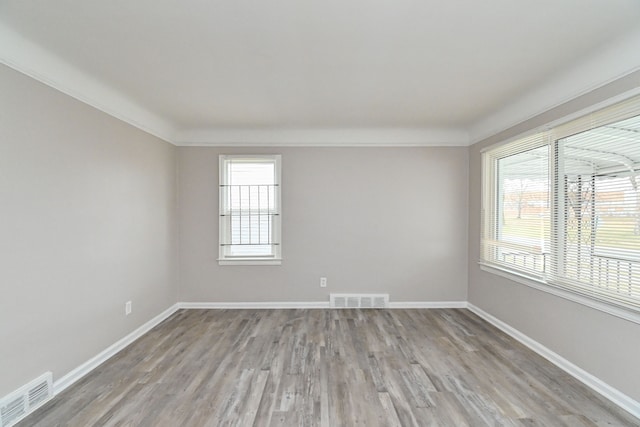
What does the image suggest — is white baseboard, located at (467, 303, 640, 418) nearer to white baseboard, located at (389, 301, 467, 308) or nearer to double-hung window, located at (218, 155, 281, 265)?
white baseboard, located at (389, 301, 467, 308)

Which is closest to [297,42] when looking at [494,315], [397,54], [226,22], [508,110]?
[226,22]

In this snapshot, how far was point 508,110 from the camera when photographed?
10.6 feet

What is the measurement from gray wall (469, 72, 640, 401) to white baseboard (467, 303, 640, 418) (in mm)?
36

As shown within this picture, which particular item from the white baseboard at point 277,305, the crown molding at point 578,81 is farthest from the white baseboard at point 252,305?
the crown molding at point 578,81

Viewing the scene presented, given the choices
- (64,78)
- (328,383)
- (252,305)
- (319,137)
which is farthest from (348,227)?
(64,78)

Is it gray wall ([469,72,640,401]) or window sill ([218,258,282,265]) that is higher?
window sill ([218,258,282,265])

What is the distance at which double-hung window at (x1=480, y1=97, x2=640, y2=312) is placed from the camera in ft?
6.72

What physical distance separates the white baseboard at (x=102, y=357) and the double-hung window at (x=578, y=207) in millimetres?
4159

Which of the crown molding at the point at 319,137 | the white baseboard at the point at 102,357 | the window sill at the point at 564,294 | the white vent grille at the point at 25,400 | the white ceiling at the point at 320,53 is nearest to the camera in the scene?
the white ceiling at the point at 320,53

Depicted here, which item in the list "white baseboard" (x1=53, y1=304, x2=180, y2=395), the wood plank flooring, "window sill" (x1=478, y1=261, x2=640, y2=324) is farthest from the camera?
"white baseboard" (x1=53, y1=304, x2=180, y2=395)

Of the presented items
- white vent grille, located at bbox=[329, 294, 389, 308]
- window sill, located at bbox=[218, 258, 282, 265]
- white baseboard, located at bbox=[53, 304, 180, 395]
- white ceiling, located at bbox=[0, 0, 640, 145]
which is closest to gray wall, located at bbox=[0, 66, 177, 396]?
white baseboard, located at bbox=[53, 304, 180, 395]

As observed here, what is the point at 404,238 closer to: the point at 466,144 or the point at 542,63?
the point at 466,144

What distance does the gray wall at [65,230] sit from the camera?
1891 millimetres

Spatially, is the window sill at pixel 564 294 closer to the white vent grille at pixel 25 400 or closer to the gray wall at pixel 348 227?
the gray wall at pixel 348 227
